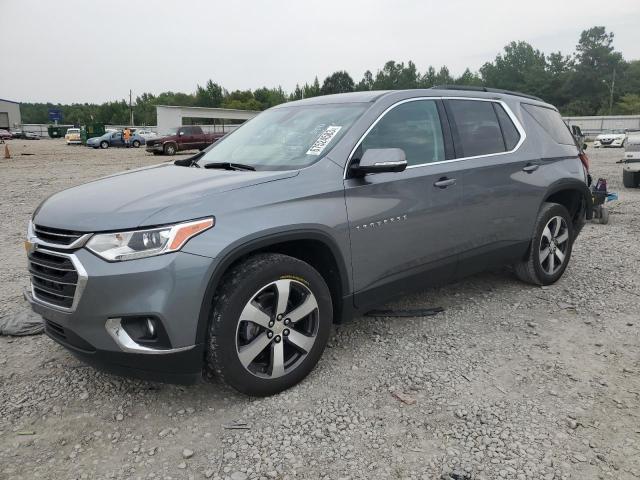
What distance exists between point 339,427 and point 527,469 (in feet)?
3.05

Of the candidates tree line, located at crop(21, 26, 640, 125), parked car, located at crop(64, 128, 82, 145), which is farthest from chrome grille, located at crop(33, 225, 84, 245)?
tree line, located at crop(21, 26, 640, 125)

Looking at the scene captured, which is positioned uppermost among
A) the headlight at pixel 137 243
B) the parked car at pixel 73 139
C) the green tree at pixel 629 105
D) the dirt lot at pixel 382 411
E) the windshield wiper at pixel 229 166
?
the green tree at pixel 629 105

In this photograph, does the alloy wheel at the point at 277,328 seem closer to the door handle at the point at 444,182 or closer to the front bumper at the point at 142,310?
the front bumper at the point at 142,310

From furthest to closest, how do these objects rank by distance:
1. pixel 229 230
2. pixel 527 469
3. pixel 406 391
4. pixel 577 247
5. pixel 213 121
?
1. pixel 213 121
2. pixel 577 247
3. pixel 406 391
4. pixel 229 230
5. pixel 527 469

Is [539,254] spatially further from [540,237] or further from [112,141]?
[112,141]

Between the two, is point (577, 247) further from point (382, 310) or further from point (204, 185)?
point (204, 185)

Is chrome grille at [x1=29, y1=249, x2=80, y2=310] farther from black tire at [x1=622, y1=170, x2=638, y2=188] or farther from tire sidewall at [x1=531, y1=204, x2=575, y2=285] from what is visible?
black tire at [x1=622, y1=170, x2=638, y2=188]

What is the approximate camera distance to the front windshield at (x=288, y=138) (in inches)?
129

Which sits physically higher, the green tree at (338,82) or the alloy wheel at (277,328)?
the green tree at (338,82)

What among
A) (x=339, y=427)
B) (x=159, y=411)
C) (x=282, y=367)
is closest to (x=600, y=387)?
(x=339, y=427)

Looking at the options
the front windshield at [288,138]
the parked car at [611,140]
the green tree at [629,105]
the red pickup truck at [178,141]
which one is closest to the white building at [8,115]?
the red pickup truck at [178,141]

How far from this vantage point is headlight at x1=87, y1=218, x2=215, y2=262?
2451 mm

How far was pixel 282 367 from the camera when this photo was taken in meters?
2.93

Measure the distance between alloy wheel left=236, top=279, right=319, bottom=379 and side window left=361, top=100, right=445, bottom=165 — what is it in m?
1.08
